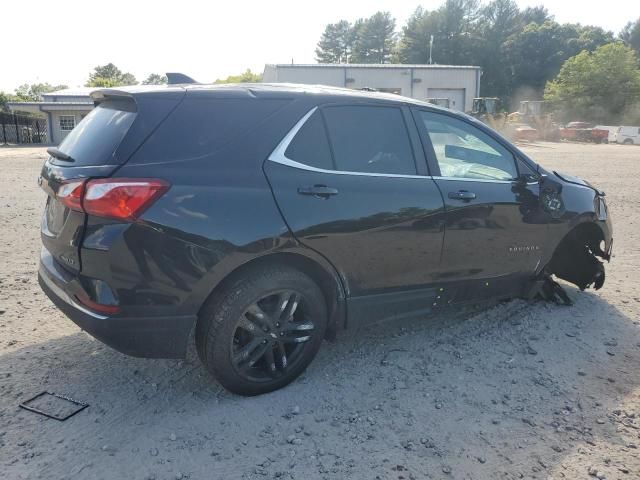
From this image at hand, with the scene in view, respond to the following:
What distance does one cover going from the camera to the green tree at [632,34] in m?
118

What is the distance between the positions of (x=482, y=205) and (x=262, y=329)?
6.24 ft

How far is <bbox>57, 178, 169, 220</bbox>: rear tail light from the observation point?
9.63ft

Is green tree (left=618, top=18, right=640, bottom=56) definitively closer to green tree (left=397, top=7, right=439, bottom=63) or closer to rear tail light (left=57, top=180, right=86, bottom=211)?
green tree (left=397, top=7, right=439, bottom=63)

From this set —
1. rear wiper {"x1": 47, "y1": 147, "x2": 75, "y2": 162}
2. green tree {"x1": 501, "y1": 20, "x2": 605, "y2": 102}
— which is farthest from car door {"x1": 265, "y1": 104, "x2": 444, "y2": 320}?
green tree {"x1": 501, "y1": 20, "x2": 605, "y2": 102}

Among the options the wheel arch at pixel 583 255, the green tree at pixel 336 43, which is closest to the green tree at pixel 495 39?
the green tree at pixel 336 43

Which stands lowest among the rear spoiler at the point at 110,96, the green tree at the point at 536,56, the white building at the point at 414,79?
the rear spoiler at the point at 110,96

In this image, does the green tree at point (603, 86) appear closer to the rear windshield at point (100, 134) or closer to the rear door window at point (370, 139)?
the rear door window at point (370, 139)

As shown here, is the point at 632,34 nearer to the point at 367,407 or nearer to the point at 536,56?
the point at 536,56

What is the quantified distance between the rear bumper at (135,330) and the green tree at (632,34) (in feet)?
443

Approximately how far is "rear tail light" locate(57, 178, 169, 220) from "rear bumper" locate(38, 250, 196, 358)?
527mm

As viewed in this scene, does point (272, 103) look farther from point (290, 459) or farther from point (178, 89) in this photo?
point (290, 459)

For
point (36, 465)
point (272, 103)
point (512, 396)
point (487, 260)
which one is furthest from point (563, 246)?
point (36, 465)

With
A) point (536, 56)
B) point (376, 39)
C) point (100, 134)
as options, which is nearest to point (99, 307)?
point (100, 134)

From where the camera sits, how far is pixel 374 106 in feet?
12.9
